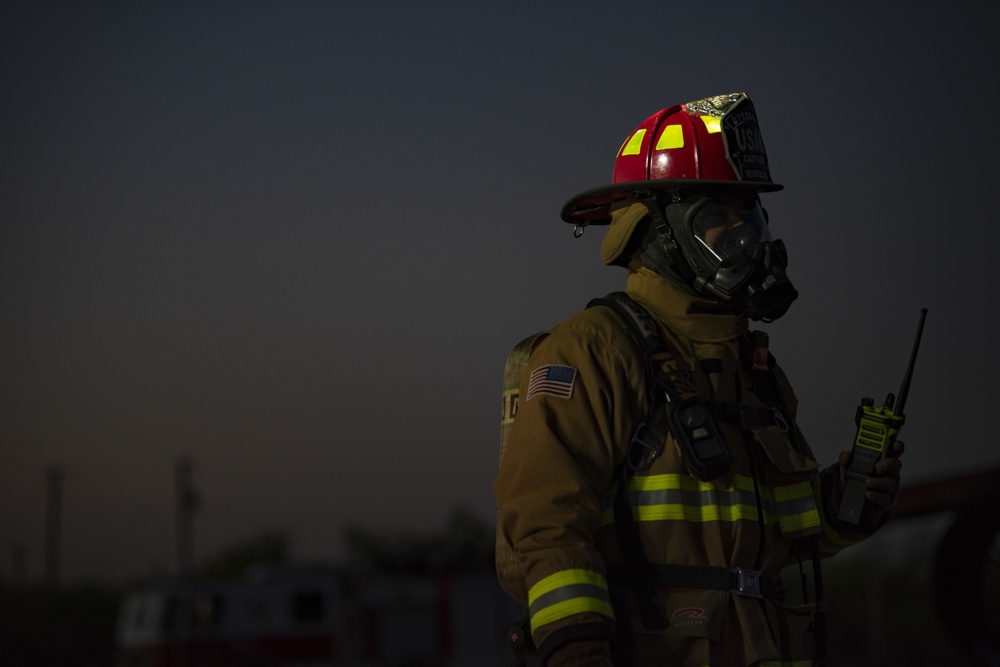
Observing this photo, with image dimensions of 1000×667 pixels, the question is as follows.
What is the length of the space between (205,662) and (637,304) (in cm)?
1878

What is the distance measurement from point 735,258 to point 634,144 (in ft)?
1.82

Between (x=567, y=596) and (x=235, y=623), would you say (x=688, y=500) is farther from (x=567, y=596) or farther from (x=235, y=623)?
(x=235, y=623)

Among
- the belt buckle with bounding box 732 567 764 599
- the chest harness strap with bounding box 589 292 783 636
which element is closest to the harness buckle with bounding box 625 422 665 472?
the chest harness strap with bounding box 589 292 783 636

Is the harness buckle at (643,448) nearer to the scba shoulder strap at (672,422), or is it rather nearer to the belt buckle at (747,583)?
the scba shoulder strap at (672,422)

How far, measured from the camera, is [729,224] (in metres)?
3.19

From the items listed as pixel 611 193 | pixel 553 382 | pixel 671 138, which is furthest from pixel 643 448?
pixel 671 138

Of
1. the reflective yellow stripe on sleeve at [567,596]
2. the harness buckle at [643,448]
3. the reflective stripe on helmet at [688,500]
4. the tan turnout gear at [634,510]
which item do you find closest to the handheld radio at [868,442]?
the tan turnout gear at [634,510]

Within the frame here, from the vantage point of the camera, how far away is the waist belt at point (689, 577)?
2.76 m

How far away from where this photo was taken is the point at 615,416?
9.23 feet

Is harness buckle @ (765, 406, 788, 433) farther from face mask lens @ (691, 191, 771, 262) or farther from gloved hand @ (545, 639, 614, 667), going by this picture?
gloved hand @ (545, 639, 614, 667)

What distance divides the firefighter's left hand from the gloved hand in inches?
41.4

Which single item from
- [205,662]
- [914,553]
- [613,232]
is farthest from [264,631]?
[914,553]

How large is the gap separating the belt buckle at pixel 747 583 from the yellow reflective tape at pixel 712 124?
1.29 metres

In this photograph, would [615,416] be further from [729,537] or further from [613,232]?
[613,232]
